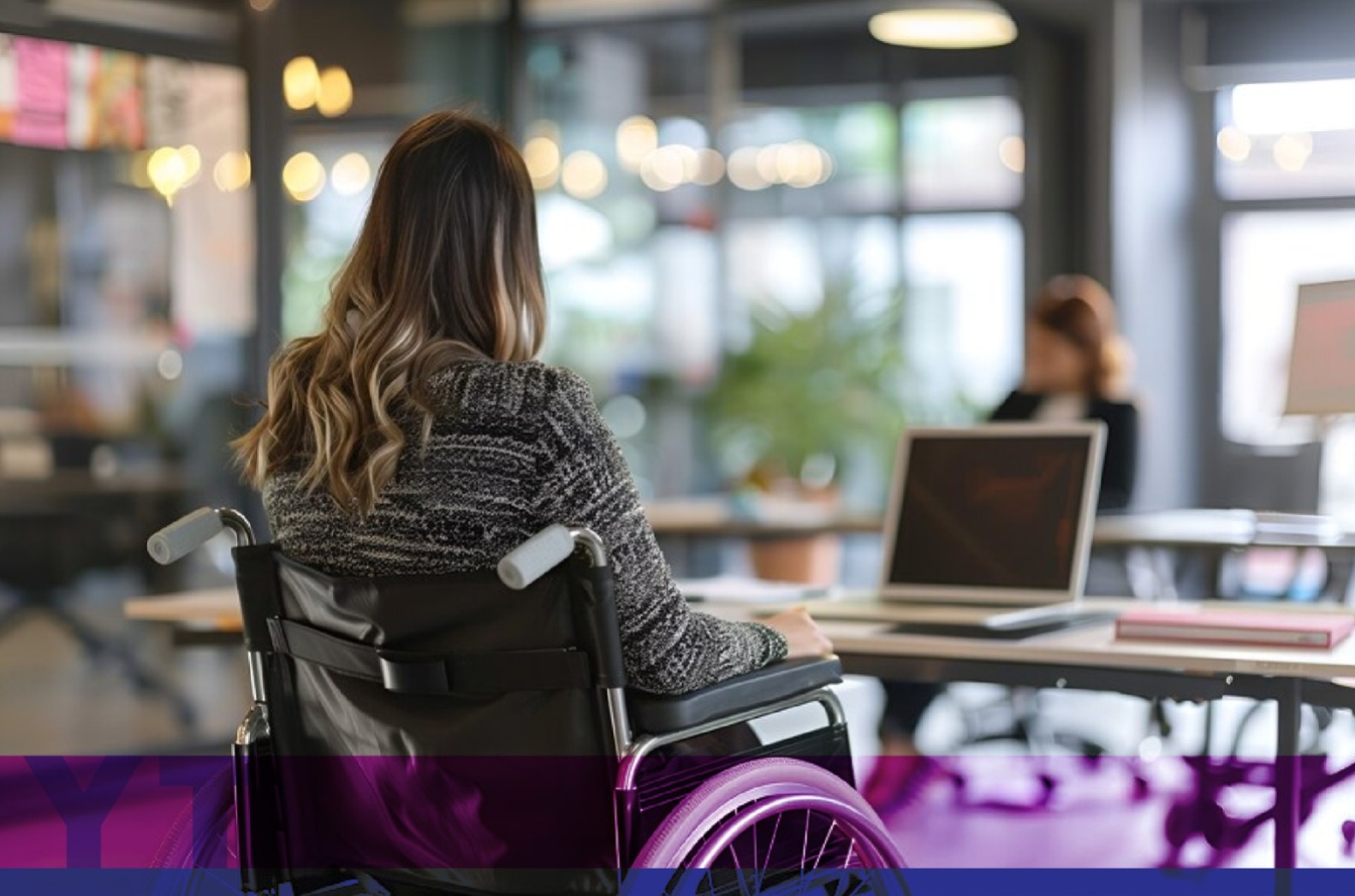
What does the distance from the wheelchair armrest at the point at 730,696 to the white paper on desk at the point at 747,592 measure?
32.8 inches

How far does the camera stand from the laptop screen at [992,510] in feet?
9.99

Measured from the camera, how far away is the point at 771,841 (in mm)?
2102

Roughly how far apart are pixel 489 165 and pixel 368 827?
81 centimetres

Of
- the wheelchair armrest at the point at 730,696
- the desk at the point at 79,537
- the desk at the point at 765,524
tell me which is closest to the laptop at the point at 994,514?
the wheelchair armrest at the point at 730,696

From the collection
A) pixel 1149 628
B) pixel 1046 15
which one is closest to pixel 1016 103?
pixel 1046 15

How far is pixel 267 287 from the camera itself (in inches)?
201

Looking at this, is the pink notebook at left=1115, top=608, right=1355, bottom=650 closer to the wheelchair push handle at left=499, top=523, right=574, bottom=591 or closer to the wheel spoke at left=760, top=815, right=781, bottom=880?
the wheel spoke at left=760, top=815, right=781, bottom=880

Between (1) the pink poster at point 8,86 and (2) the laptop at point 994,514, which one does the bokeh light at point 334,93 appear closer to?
(1) the pink poster at point 8,86

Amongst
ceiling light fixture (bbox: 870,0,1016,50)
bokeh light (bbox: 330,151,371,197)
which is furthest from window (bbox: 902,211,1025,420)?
bokeh light (bbox: 330,151,371,197)

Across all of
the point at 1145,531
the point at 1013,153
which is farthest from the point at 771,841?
the point at 1013,153

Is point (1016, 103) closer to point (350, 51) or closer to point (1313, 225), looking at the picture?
point (1313, 225)

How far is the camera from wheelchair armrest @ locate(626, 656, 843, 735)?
6.39ft

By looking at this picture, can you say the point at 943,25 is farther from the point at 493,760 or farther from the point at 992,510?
the point at 493,760
